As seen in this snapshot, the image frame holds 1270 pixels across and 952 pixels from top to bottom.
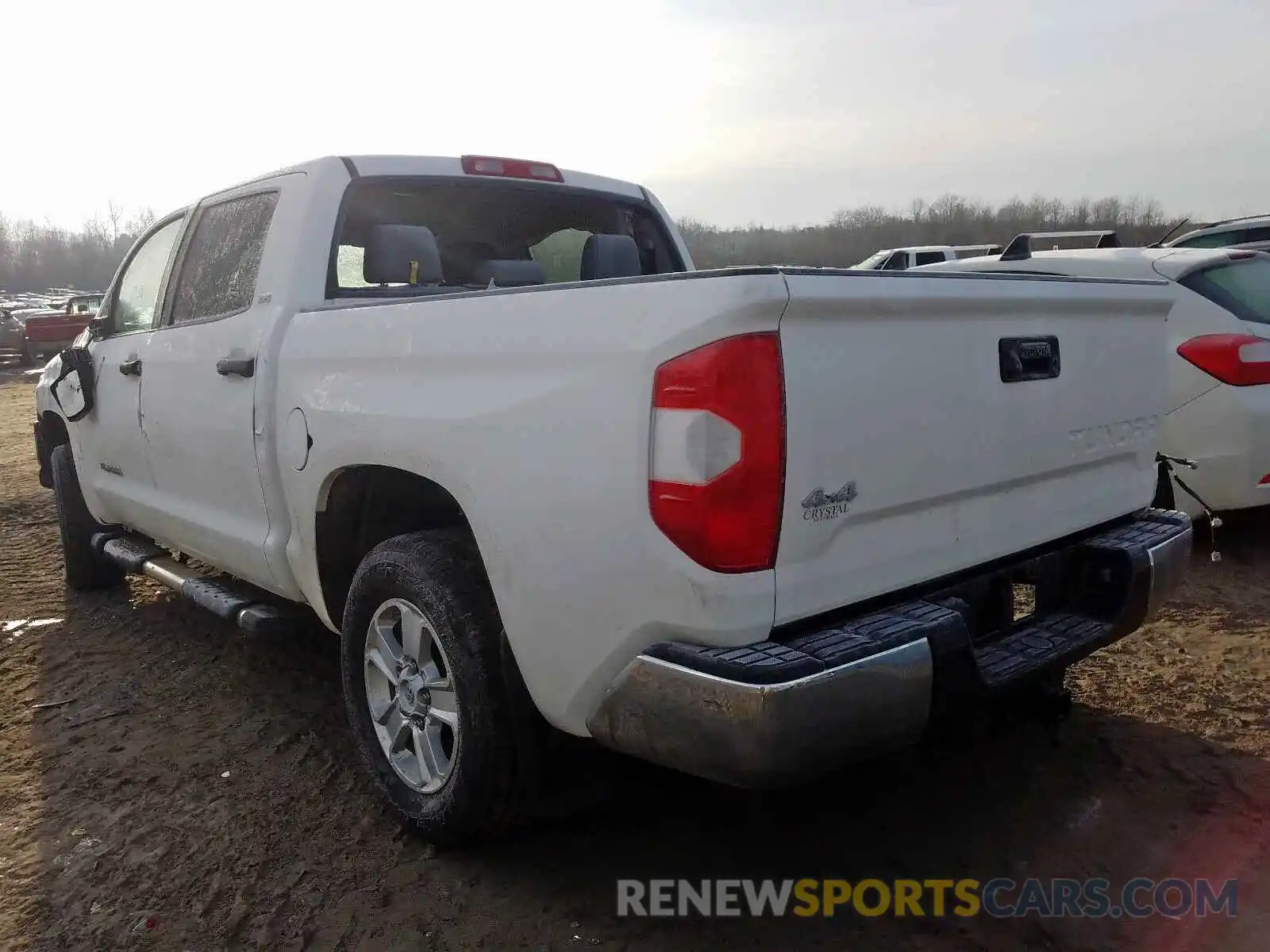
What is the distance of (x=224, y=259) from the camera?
3.91m

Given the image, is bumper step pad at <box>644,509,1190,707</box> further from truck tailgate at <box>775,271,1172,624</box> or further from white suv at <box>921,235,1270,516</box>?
white suv at <box>921,235,1270,516</box>

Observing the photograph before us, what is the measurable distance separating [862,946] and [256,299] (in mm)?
2748

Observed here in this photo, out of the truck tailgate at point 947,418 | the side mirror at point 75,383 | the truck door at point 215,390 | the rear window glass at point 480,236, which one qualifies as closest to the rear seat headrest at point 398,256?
the rear window glass at point 480,236

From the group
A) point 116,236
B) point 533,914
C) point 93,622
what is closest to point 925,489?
point 533,914

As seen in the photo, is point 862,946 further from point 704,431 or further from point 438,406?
point 438,406

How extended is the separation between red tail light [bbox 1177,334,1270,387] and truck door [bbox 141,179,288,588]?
4.15 meters

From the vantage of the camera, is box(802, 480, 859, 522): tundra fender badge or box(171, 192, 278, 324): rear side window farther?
box(171, 192, 278, 324): rear side window

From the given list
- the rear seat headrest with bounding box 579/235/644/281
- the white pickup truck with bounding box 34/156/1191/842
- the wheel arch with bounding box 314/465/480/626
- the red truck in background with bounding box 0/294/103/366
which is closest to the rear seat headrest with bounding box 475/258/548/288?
the rear seat headrest with bounding box 579/235/644/281

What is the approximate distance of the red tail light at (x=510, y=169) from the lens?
12.9 feet

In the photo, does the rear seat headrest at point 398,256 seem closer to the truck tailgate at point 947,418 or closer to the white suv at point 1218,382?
the truck tailgate at point 947,418

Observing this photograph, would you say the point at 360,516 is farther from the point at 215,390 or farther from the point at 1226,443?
the point at 1226,443

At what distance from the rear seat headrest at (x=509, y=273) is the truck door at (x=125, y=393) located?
4.55 feet

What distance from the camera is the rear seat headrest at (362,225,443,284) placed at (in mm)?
3398

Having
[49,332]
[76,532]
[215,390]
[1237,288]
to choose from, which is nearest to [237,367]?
[215,390]
